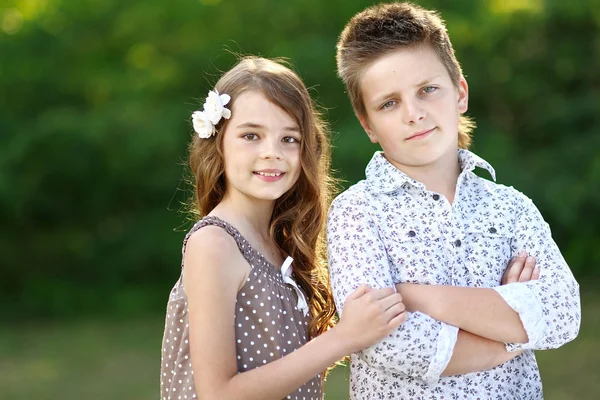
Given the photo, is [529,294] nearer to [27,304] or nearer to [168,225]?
[168,225]

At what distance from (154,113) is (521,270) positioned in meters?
6.20

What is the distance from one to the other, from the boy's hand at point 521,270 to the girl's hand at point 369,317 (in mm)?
306

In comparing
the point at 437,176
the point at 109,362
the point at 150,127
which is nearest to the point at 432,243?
the point at 437,176

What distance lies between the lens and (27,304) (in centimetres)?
868

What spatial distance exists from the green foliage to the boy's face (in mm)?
5172

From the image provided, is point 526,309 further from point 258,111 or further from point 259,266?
point 258,111

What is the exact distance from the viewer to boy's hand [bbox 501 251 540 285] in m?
2.09

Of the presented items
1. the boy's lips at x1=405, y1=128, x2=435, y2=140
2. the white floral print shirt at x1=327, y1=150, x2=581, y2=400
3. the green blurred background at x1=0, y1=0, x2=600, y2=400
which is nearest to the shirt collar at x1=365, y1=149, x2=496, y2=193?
the white floral print shirt at x1=327, y1=150, x2=581, y2=400

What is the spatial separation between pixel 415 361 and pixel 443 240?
34cm

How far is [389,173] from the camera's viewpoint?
7.35 feet

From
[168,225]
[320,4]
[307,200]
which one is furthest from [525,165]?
[307,200]

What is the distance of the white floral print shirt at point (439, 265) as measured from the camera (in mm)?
1989

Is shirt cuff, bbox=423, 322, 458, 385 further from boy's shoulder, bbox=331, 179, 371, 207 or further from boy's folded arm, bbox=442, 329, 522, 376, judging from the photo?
boy's shoulder, bbox=331, 179, 371, 207

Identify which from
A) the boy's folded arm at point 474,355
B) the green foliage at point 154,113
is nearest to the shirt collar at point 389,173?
the boy's folded arm at point 474,355
